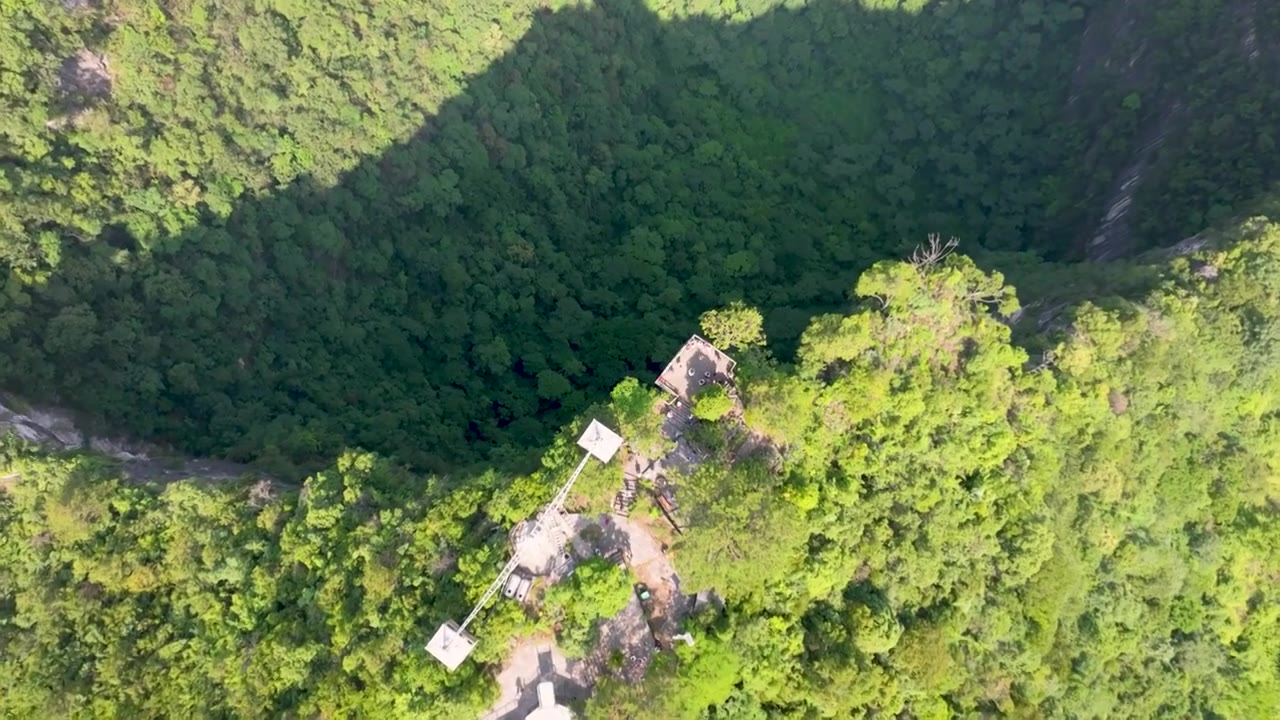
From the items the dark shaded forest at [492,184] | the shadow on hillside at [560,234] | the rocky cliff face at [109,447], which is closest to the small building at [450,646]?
the dark shaded forest at [492,184]

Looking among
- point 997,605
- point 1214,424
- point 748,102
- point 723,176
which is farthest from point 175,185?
point 1214,424

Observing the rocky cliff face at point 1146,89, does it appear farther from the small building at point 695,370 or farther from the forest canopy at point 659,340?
the small building at point 695,370

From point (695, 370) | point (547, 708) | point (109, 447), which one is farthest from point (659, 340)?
point (109, 447)

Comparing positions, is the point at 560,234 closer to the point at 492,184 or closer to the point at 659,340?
the point at 492,184

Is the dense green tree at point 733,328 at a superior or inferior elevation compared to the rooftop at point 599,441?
superior

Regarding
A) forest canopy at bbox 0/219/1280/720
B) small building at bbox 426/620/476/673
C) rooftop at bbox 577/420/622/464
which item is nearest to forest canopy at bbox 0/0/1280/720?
forest canopy at bbox 0/219/1280/720

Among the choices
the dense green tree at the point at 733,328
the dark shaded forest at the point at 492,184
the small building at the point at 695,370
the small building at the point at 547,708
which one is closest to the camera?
the small building at the point at 547,708
